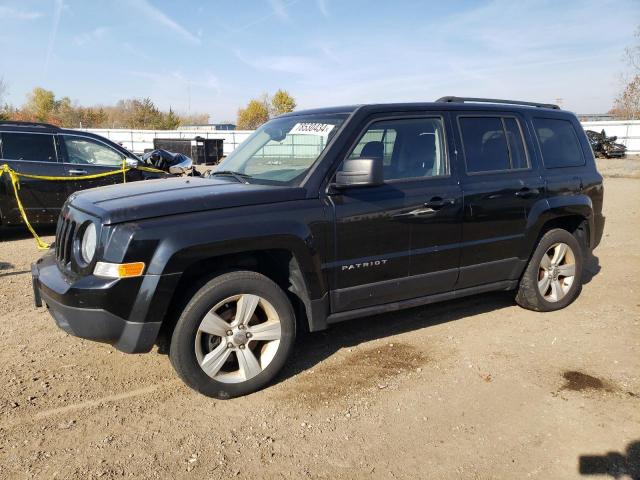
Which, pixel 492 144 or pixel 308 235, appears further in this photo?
pixel 492 144

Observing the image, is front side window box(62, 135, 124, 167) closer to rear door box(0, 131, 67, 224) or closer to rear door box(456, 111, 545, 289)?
rear door box(0, 131, 67, 224)

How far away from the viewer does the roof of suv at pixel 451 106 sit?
3.86 meters

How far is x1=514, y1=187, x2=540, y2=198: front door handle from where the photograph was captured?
4352 mm

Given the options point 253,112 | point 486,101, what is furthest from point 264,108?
point 486,101

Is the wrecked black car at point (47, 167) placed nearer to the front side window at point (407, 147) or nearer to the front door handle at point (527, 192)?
the front side window at point (407, 147)

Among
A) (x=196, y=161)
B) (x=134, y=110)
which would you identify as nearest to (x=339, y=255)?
(x=196, y=161)

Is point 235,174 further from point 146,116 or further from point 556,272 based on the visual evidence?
point 146,116

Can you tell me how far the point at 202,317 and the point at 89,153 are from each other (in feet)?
21.4

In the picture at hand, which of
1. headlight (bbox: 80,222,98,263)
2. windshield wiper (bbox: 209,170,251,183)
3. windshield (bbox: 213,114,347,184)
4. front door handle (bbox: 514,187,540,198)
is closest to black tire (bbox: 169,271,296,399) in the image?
headlight (bbox: 80,222,98,263)

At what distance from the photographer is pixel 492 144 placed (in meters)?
4.35

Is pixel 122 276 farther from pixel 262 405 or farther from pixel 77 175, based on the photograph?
pixel 77 175

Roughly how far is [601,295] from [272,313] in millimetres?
4105

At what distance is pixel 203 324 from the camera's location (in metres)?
3.10

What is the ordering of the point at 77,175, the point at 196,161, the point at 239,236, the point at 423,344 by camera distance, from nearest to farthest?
the point at 239,236 < the point at 423,344 < the point at 77,175 < the point at 196,161
